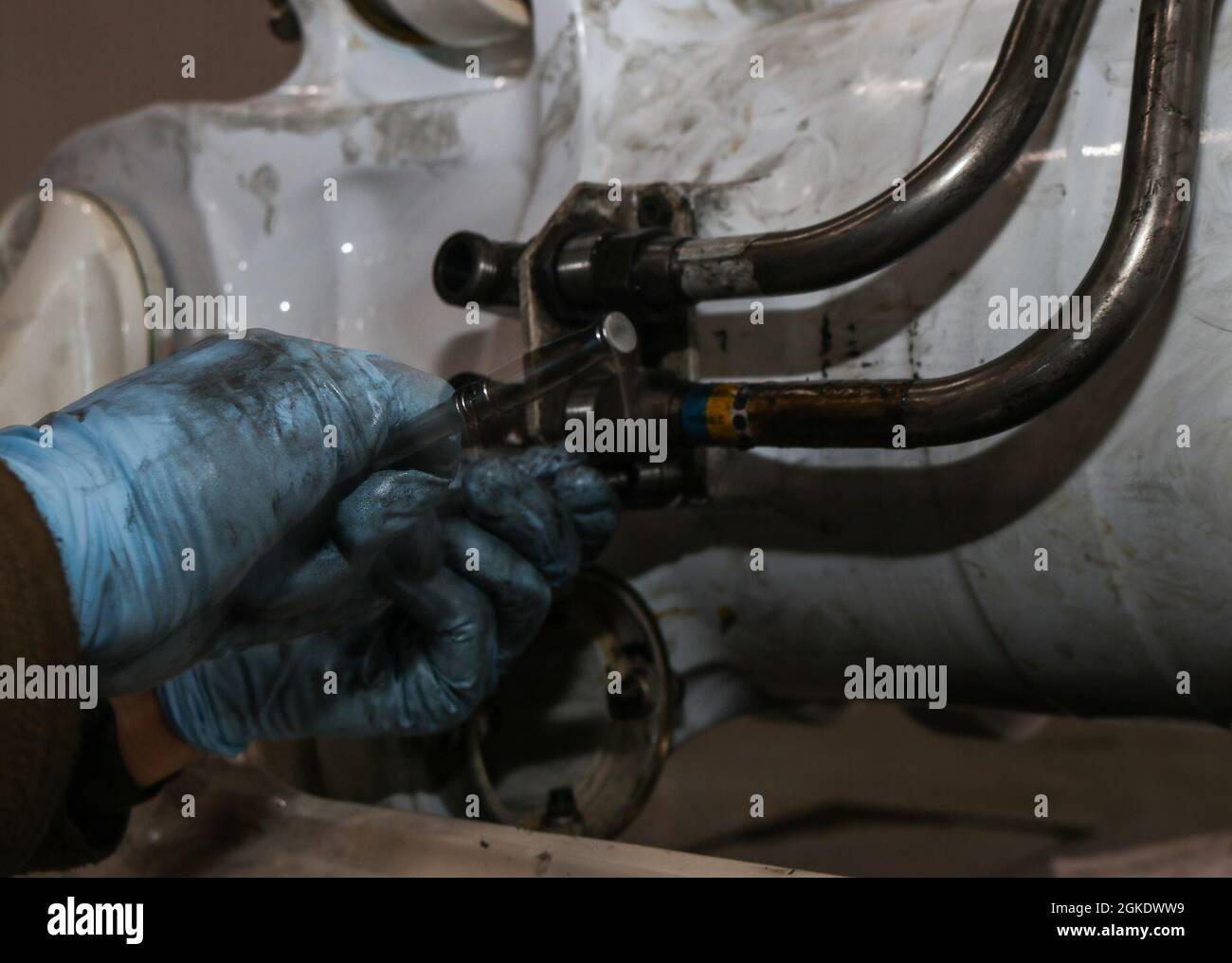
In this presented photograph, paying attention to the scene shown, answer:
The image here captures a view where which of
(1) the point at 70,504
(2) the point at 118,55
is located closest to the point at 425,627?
(1) the point at 70,504

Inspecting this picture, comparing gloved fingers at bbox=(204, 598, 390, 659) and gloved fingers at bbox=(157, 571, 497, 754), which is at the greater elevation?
gloved fingers at bbox=(204, 598, 390, 659)

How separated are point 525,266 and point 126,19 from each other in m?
1.47

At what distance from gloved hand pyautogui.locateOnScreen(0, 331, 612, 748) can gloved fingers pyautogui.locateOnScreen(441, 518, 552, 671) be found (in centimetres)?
4

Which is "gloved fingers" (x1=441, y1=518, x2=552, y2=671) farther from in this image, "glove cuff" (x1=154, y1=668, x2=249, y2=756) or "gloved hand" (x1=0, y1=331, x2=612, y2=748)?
"glove cuff" (x1=154, y1=668, x2=249, y2=756)

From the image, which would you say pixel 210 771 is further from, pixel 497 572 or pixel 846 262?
pixel 846 262

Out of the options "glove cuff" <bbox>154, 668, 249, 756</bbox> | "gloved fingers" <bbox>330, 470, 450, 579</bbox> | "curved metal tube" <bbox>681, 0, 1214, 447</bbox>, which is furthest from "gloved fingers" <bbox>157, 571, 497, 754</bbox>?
"curved metal tube" <bbox>681, 0, 1214, 447</bbox>

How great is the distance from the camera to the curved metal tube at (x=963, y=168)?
1.93 ft

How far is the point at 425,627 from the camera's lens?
747mm

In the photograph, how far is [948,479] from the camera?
2.22ft

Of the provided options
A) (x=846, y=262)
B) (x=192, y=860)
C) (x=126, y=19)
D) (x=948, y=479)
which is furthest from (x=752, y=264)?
(x=126, y=19)

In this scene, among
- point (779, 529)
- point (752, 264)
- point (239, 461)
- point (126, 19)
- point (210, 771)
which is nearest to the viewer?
point (239, 461)

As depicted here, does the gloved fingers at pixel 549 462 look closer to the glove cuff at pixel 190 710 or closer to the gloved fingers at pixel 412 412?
the gloved fingers at pixel 412 412

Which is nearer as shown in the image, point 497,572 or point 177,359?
point 177,359

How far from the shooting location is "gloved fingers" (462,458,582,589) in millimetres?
707
